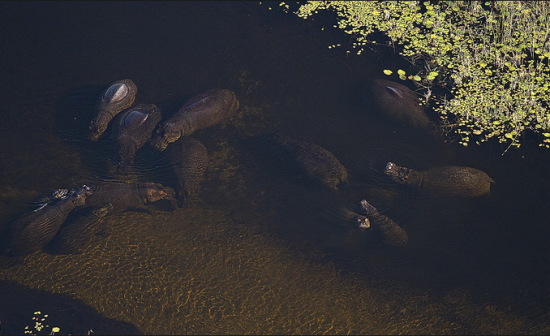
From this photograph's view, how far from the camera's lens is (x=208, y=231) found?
22.3 feet

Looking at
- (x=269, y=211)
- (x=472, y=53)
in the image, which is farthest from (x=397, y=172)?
(x=472, y=53)

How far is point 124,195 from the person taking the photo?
22.6ft

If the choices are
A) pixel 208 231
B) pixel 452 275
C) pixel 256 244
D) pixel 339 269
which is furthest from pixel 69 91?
pixel 452 275

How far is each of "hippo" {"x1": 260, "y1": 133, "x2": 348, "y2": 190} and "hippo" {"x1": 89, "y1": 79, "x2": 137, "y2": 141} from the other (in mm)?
2780

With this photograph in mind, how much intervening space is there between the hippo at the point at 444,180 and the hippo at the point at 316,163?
0.74 metres

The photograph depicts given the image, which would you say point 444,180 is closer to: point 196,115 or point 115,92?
point 196,115

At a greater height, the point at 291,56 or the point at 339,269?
the point at 291,56

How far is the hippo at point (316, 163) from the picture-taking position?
7.04 meters

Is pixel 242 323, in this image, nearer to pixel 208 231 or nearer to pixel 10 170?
pixel 208 231

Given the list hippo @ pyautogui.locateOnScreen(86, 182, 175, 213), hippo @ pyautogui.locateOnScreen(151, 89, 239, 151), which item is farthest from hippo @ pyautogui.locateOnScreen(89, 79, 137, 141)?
hippo @ pyautogui.locateOnScreen(86, 182, 175, 213)

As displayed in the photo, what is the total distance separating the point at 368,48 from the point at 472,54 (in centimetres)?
183

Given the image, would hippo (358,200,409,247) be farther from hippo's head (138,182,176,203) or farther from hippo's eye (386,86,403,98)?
hippo's head (138,182,176,203)

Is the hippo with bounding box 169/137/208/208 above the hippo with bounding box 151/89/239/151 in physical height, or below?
below

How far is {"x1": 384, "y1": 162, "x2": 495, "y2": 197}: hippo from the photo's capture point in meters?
6.79
